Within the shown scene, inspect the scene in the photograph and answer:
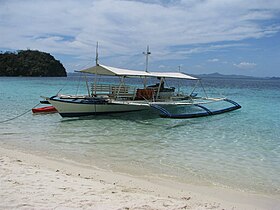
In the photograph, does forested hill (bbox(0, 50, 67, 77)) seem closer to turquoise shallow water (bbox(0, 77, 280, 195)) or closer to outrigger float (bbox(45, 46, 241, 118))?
outrigger float (bbox(45, 46, 241, 118))

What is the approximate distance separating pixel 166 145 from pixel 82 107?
6.30m

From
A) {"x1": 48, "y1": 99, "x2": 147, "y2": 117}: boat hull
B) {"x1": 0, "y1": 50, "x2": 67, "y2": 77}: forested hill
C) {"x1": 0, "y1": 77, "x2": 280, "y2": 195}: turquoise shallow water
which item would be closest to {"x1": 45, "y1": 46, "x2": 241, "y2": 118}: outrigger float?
{"x1": 48, "y1": 99, "x2": 147, "y2": 117}: boat hull

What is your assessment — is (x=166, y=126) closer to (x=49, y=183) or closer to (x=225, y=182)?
(x=225, y=182)

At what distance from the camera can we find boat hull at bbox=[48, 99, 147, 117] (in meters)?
14.4

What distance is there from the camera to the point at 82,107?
14891mm

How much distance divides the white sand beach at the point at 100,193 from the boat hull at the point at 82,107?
761 cm

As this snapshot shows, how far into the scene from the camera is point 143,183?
20.1 feet

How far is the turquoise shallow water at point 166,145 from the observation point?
7133 mm

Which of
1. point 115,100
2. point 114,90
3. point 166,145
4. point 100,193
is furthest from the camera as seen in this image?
point 114,90

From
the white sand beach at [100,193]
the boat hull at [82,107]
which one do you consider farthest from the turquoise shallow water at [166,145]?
the white sand beach at [100,193]

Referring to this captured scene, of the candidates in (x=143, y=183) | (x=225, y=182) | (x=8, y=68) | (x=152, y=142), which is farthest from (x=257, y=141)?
(x=8, y=68)

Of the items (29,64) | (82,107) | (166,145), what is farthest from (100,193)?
(29,64)

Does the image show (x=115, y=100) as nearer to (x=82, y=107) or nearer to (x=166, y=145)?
(x=82, y=107)

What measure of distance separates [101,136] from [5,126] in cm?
427
